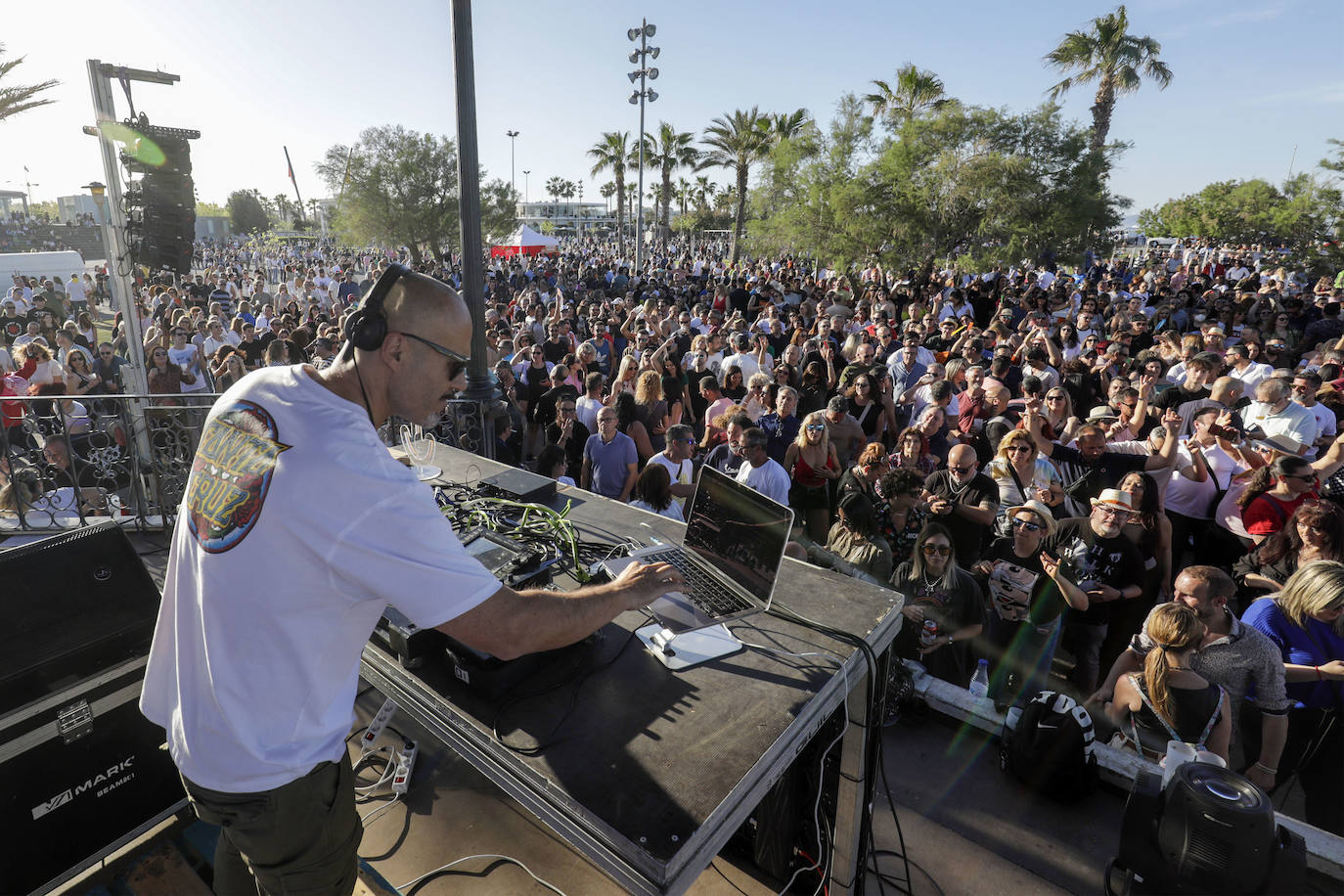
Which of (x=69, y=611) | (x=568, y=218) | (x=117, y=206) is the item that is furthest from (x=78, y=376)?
(x=568, y=218)

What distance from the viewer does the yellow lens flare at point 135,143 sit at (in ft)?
21.8

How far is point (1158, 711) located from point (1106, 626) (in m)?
1.28

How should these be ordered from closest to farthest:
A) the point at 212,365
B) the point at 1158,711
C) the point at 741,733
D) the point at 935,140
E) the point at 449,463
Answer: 1. the point at 741,733
2. the point at 1158,711
3. the point at 449,463
4. the point at 212,365
5. the point at 935,140

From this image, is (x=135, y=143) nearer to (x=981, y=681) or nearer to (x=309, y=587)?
(x=309, y=587)

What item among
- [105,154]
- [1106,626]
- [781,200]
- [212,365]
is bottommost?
[1106,626]

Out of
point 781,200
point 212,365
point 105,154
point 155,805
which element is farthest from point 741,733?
point 781,200

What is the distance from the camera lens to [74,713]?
96.7 inches

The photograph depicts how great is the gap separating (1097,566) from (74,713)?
5294 mm

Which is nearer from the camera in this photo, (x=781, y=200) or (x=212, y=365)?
(x=212, y=365)

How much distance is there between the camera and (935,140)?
64.5 feet

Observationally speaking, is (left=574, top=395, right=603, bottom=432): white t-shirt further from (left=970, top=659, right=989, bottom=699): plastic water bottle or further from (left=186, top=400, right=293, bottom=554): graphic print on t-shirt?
(left=186, top=400, right=293, bottom=554): graphic print on t-shirt

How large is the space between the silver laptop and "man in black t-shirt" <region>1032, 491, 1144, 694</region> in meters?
2.82

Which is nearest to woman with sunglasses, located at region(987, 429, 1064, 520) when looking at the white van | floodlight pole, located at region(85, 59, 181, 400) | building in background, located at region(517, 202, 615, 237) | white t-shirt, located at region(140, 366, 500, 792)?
white t-shirt, located at region(140, 366, 500, 792)

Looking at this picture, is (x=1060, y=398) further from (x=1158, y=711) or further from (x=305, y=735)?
(x=305, y=735)
